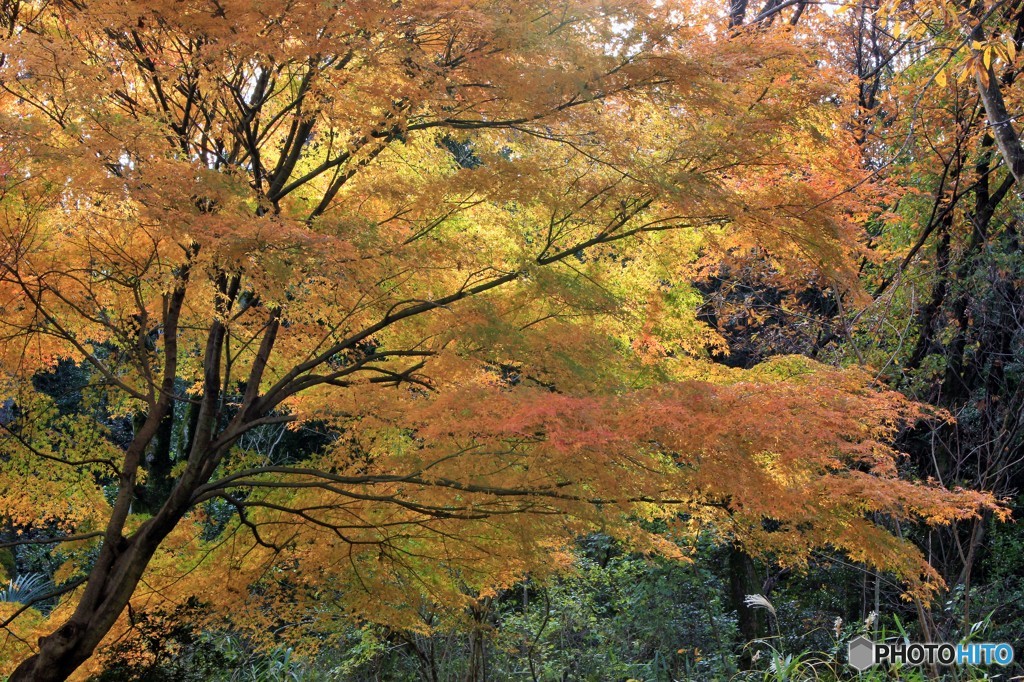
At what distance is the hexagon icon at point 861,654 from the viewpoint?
6.34 m

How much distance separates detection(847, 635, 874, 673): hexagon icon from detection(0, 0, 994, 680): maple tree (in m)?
1.03

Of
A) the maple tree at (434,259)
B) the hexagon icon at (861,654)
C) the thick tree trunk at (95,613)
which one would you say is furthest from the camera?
the hexagon icon at (861,654)

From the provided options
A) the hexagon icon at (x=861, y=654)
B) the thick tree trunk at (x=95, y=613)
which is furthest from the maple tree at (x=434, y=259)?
the hexagon icon at (x=861, y=654)

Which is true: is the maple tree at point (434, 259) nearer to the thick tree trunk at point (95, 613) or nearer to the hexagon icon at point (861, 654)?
the thick tree trunk at point (95, 613)

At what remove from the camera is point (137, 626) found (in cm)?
749

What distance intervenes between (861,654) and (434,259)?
4.42 m

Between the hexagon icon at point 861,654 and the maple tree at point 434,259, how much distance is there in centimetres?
103

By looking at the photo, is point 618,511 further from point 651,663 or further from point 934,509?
point 651,663

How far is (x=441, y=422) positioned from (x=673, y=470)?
60.7 inches

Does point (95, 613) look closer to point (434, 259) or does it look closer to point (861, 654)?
point (434, 259)

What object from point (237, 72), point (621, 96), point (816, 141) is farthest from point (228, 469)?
point (816, 141)

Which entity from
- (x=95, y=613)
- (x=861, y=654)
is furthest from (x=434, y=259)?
(x=861, y=654)

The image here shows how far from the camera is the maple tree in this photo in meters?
4.95

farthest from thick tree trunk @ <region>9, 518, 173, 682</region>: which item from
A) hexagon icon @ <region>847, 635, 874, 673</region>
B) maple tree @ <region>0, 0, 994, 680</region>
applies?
hexagon icon @ <region>847, 635, 874, 673</region>
